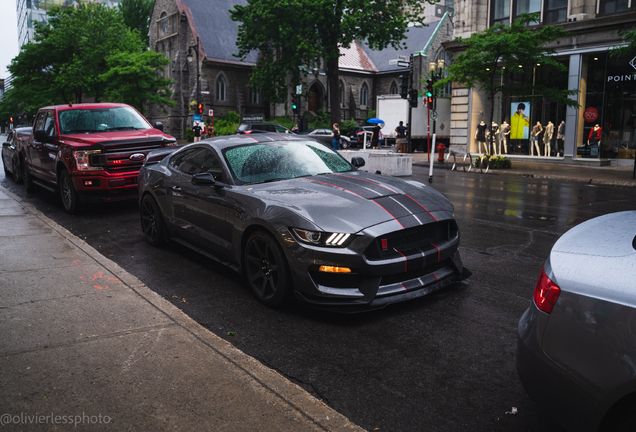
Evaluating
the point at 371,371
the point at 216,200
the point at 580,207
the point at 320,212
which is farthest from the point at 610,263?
the point at 580,207

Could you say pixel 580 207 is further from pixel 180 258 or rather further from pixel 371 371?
pixel 371 371

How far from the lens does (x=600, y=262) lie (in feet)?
8.15

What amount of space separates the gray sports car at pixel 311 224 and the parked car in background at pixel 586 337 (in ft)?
6.63

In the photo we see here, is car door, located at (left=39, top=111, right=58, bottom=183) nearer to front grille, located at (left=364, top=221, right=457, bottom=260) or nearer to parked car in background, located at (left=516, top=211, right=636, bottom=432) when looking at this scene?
front grille, located at (left=364, top=221, right=457, bottom=260)

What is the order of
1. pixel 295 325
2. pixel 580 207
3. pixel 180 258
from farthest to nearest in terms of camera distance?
pixel 580 207, pixel 180 258, pixel 295 325

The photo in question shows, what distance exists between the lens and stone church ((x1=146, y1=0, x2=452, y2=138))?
53.7 meters

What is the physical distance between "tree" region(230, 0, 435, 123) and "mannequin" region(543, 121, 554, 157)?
13610 millimetres

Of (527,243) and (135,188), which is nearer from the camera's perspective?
(527,243)

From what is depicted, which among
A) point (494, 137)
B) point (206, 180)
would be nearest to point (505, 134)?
point (494, 137)

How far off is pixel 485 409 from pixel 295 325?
6.24 feet

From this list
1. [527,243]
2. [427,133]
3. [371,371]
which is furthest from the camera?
[427,133]

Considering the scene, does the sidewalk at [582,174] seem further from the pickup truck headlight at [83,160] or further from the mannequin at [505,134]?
the pickup truck headlight at [83,160]

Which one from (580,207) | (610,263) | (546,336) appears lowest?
(580,207)

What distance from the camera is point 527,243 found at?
317 inches
